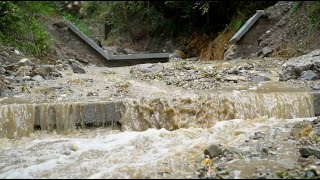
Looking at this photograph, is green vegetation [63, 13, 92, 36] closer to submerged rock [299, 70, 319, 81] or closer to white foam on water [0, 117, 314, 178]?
submerged rock [299, 70, 319, 81]

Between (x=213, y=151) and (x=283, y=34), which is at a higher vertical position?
(x=283, y=34)

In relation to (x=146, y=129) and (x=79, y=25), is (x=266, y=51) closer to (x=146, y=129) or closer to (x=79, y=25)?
(x=146, y=129)

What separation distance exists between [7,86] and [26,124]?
5.72ft

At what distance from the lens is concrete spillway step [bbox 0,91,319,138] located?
6414 mm

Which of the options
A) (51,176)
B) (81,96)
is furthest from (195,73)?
(51,176)

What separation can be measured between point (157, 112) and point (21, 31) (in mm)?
5919

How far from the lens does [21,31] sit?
11.2m

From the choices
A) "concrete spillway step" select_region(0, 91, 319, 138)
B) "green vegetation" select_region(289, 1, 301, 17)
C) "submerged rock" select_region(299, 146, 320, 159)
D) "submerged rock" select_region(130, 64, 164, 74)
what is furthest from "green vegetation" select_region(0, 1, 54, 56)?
"submerged rock" select_region(299, 146, 320, 159)

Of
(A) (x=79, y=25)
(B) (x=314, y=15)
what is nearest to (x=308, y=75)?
(B) (x=314, y=15)

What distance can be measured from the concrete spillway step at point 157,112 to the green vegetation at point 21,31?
4.50 meters

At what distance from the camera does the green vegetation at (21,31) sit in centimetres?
1059

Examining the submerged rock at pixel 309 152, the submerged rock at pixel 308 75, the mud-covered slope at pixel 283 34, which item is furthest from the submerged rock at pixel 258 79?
the submerged rock at pixel 309 152

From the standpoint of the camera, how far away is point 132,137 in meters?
5.96

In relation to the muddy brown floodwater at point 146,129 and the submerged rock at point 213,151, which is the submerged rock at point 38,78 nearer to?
the muddy brown floodwater at point 146,129
